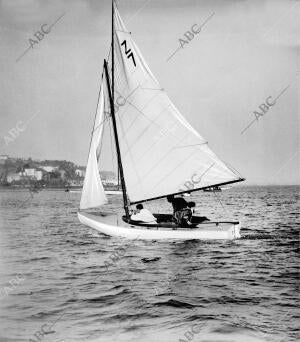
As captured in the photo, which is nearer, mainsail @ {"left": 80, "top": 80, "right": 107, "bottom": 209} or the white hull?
the white hull

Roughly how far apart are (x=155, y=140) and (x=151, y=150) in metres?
0.47

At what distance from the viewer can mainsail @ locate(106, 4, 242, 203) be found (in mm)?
18188

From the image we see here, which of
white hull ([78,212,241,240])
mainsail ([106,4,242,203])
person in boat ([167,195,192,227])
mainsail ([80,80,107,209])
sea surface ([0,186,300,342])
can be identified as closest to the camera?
sea surface ([0,186,300,342])

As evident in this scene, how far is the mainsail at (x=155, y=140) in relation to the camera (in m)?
18.2

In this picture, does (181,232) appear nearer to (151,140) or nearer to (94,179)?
(151,140)

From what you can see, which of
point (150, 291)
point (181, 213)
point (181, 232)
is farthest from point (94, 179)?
point (150, 291)

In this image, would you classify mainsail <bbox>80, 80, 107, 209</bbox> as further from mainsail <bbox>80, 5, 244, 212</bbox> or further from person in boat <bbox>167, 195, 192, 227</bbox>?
person in boat <bbox>167, 195, 192, 227</bbox>

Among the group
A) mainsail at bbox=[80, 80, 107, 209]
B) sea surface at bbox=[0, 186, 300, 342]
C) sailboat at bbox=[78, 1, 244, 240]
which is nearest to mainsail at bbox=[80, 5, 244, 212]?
sailboat at bbox=[78, 1, 244, 240]

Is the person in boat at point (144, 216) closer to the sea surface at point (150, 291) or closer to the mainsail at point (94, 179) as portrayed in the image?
the sea surface at point (150, 291)

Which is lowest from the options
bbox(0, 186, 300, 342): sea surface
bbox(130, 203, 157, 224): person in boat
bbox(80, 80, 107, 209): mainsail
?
bbox(0, 186, 300, 342): sea surface

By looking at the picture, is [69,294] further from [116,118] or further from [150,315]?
[116,118]

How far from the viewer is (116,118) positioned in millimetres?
19328

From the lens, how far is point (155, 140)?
18.6m

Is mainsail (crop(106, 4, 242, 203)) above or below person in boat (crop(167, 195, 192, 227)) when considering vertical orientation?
above
